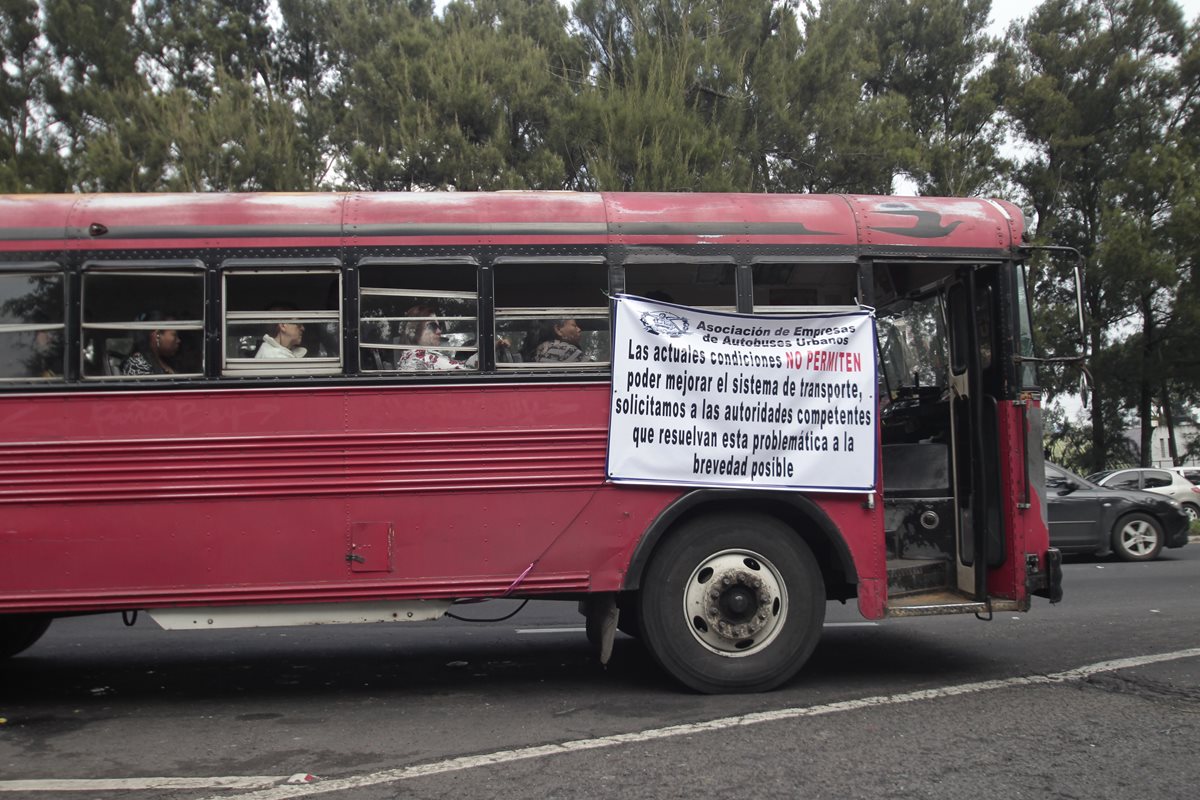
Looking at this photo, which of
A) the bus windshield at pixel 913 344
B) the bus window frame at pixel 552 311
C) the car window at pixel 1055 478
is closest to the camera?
the bus window frame at pixel 552 311

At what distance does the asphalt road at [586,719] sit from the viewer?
183 inches

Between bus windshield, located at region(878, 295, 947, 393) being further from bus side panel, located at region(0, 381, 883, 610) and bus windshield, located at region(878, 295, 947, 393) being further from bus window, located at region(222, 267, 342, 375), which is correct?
bus window, located at region(222, 267, 342, 375)

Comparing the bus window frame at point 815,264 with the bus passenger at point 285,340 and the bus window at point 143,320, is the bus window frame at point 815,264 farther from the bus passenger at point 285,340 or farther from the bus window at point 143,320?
the bus window at point 143,320

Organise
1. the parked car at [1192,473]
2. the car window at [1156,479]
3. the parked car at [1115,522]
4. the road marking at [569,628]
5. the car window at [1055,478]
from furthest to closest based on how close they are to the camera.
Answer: the parked car at [1192,473], the car window at [1156,479], the car window at [1055,478], the parked car at [1115,522], the road marking at [569,628]

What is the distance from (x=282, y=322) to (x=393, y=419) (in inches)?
34.4

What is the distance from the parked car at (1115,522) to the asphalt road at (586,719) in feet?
21.6

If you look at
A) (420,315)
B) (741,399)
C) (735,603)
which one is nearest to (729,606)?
(735,603)

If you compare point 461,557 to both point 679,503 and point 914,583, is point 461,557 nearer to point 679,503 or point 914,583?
point 679,503

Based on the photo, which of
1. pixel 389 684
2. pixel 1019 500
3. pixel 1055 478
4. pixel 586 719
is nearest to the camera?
pixel 586 719

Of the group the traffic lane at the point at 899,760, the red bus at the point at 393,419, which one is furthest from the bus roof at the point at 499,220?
the traffic lane at the point at 899,760

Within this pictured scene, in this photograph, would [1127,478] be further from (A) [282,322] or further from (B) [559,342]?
(A) [282,322]

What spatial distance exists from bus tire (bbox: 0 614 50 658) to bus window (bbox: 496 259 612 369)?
12.8 ft

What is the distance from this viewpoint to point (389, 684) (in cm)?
686

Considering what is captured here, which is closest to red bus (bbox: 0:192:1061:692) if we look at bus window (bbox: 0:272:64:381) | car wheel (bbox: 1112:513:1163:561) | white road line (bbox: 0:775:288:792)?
bus window (bbox: 0:272:64:381)
